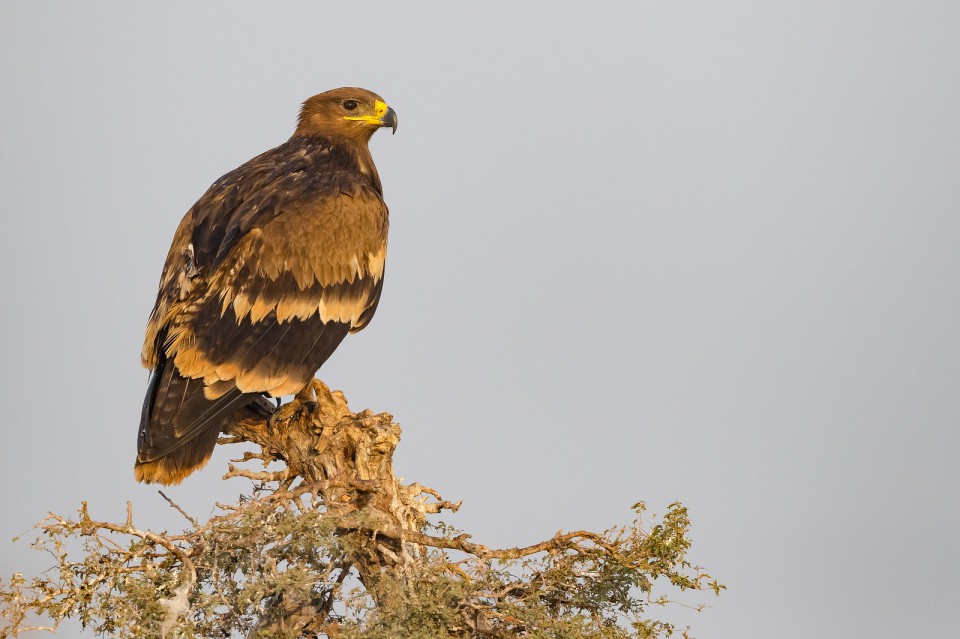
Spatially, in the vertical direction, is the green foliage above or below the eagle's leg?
below

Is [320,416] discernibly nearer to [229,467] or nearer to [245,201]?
[229,467]

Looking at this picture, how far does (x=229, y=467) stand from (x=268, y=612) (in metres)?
0.84

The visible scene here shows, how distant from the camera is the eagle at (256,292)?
548 centimetres

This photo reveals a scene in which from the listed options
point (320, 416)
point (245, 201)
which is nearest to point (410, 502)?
point (320, 416)

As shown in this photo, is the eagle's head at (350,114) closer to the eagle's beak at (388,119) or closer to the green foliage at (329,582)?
the eagle's beak at (388,119)

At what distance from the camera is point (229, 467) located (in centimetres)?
553

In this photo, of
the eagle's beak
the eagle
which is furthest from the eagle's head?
the eagle

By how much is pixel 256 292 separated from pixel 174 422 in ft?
2.74

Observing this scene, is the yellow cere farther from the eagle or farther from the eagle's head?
the eagle

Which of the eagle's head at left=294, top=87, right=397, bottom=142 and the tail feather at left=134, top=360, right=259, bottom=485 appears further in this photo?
the eagle's head at left=294, top=87, right=397, bottom=142

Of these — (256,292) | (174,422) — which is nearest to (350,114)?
(256,292)

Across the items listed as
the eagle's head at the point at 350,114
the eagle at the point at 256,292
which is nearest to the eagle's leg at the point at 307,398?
the eagle at the point at 256,292

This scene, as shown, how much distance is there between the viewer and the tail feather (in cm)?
537

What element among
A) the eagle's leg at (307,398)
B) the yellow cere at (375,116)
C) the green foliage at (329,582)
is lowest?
the green foliage at (329,582)
